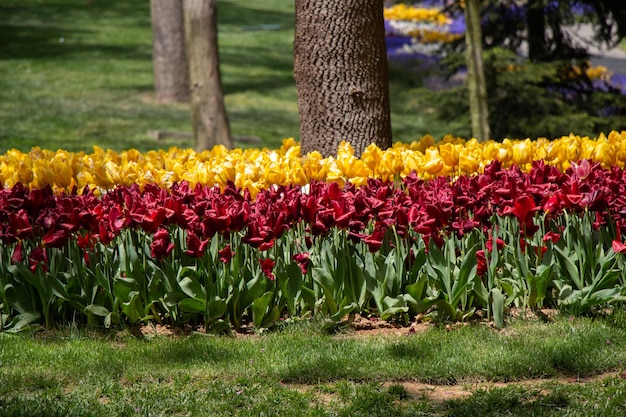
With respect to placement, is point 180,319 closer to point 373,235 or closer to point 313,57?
point 373,235

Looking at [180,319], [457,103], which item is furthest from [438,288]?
[457,103]

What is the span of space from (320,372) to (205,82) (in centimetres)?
889

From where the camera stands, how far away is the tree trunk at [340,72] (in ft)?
21.1

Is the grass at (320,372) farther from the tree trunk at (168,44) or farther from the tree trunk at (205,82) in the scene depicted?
the tree trunk at (168,44)

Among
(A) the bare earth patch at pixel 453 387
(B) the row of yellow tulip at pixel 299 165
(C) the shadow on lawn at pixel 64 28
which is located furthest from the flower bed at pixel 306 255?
(C) the shadow on lawn at pixel 64 28

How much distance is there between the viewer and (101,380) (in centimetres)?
420

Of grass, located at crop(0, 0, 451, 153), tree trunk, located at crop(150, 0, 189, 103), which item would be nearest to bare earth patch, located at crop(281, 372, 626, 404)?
grass, located at crop(0, 0, 451, 153)

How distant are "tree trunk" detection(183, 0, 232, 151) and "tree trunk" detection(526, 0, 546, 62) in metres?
4.28

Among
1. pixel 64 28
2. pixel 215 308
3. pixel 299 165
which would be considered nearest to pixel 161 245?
Answer: pixel 215 308

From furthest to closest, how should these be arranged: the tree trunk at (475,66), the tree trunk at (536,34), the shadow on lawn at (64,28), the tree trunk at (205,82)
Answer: the shadow on lawn at (64,28)
the tree trunk at (536,34)
the tree trunk at (205,82)
the tree trunk at (475,66)

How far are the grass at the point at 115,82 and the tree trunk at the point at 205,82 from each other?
1212 millimetres

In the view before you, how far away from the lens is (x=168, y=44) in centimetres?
1661

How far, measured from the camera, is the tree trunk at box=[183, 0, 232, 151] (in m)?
12.5

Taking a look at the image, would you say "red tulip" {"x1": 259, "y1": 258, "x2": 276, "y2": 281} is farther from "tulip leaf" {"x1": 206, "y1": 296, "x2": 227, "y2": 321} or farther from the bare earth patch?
the bare earth patch
